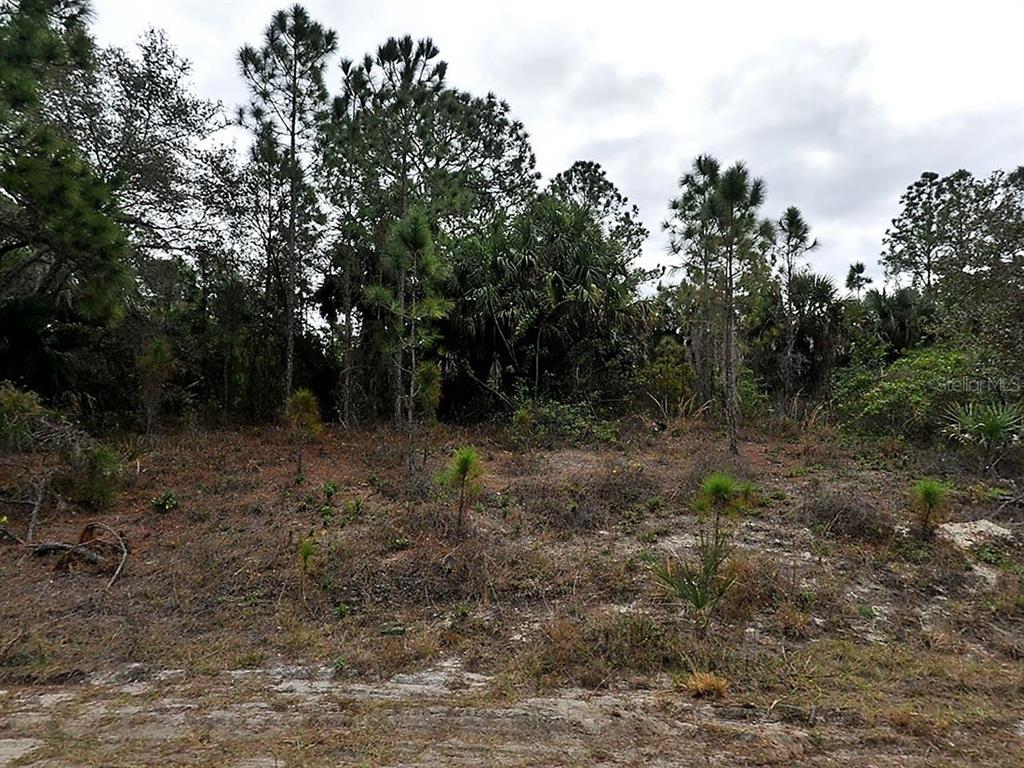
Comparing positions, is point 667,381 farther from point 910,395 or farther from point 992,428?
point 992,428

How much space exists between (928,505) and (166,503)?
8305 mm

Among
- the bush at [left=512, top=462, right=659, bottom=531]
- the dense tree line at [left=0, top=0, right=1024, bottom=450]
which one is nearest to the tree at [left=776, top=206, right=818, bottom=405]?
the dense tree line at [left=0, top=0, right=1024, bottom=450]

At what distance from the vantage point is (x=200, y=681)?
3.51 m

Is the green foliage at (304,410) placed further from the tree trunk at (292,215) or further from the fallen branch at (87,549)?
the tree trunk at (292,215)

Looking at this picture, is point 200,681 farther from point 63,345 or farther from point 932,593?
point 63,345

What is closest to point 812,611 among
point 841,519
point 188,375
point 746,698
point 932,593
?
point 932,593

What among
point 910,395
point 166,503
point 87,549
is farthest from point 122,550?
point 910,395

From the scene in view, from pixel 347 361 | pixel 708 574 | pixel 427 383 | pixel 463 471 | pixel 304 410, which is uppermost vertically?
pixel 347 361

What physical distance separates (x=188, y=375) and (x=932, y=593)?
13628 millimetres

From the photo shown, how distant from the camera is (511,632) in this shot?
4219mm

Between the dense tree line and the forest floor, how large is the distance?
2.94 metres

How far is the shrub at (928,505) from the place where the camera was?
18.4 feet

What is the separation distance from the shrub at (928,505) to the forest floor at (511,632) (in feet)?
0.45

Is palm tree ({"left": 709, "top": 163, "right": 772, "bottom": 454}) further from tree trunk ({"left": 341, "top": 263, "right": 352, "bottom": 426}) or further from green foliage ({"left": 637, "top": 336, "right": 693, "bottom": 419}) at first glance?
tree trunk ({"left": 341, "top": 263, "right": 352, "bottom": 426})
